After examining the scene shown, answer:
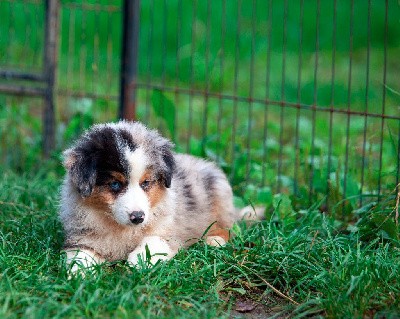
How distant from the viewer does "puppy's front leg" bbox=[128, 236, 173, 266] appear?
14.7 ft

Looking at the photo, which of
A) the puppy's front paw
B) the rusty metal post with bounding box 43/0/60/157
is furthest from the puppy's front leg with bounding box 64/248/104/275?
the rusty metal post with bounding box 43/0/60/157

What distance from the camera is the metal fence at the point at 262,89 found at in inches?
229

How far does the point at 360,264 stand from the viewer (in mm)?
4262

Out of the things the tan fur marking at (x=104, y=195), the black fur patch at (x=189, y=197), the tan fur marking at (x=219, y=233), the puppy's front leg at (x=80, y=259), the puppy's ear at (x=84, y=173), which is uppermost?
the puppy's ear at (x=84, y=173)

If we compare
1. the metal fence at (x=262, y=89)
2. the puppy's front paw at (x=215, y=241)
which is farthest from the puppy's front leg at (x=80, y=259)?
the metal fence at (x=262, y=89)

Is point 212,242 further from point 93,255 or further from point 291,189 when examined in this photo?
point 291,189

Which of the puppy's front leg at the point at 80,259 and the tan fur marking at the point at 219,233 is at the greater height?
the puppy's front leg at the point at 80,259

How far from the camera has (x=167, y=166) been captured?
15.3 ft

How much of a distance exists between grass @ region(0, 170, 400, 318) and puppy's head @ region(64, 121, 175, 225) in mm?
338

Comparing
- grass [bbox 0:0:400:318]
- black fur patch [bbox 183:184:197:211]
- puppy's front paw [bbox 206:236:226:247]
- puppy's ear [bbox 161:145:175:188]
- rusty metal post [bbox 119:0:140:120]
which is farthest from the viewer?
rusty metal post [bbox 119:0:140:120]

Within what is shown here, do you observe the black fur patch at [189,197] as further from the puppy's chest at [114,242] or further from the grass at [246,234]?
the puppy's chest at [114,242]

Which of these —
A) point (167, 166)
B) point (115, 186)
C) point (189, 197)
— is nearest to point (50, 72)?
point (189, 197)

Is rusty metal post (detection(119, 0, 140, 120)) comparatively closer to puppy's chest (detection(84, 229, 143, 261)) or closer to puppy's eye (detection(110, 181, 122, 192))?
puppy's chest (detection(84, 229, 143, 261))

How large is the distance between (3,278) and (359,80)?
23.7 ft
